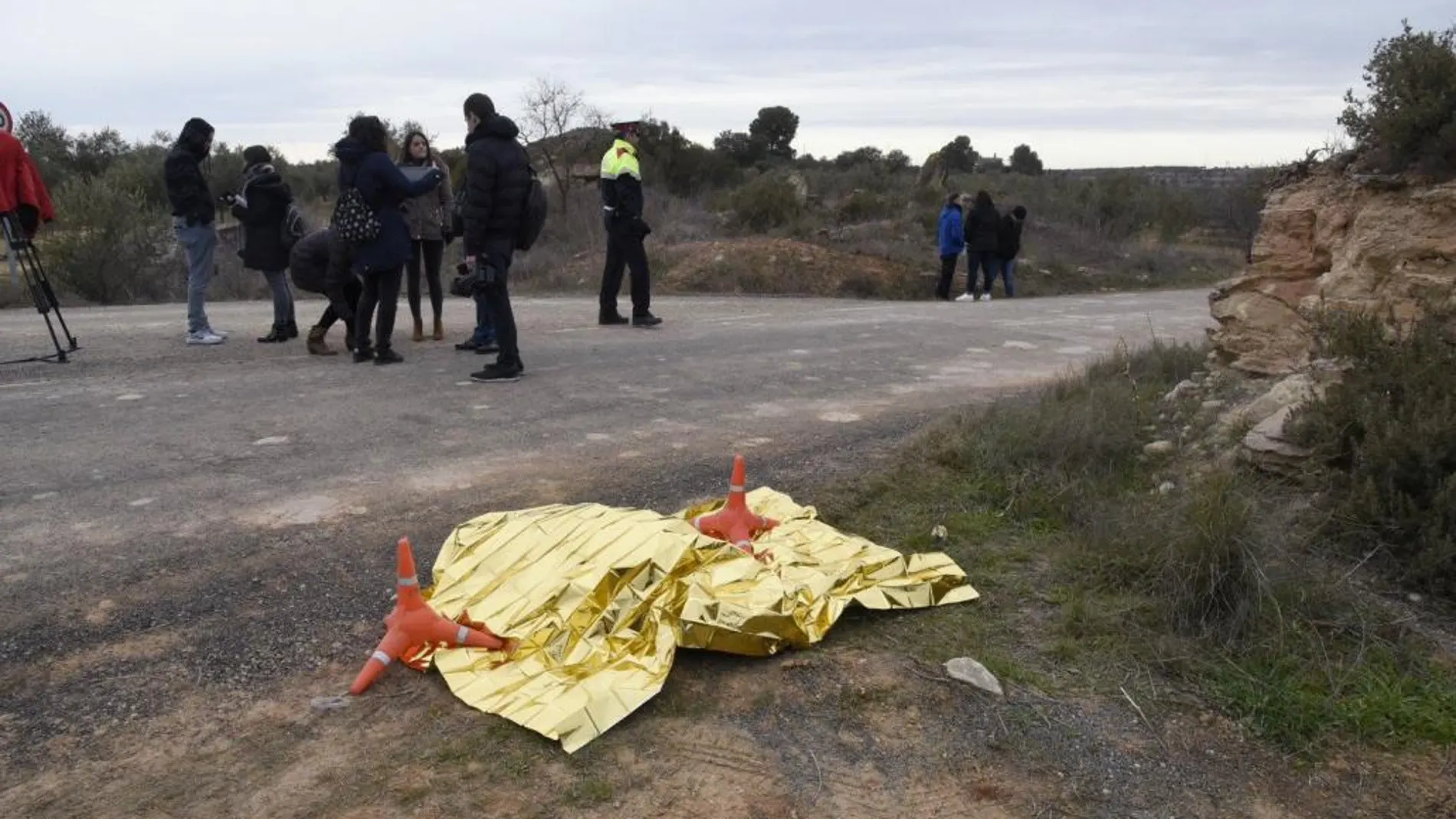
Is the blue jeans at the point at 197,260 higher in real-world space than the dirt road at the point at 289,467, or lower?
higher

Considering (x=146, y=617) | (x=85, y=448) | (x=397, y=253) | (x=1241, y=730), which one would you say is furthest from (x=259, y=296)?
(x=1241, y=730)

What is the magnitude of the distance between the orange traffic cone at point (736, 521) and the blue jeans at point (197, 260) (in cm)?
673

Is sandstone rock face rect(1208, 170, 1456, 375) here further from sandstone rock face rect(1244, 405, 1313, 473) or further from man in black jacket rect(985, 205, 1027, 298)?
man in black jacket rect(985, 205, 1027, 298)

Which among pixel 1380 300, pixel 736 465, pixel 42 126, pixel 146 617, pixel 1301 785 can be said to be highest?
pixel 42 126

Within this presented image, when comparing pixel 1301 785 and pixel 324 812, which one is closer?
pixel 324 812

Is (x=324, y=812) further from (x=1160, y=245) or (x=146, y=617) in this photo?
(x=1160, y=245)

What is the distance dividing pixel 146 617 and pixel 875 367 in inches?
252

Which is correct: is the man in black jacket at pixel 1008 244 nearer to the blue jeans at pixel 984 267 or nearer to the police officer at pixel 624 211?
the blue jeans at pixel 984 267

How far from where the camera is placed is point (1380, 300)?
19.1 feet

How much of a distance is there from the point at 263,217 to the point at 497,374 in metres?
3.20

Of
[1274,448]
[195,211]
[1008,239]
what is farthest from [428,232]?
[1008,239]

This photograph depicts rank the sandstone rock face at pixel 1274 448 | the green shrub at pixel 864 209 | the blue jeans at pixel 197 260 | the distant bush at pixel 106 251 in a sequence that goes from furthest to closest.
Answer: the green shrub at pixel 864 209 → the distant bush at pixel 106 251 → the blue jeans at pixel 197 260 → the sandstone rock face at pixel 1274 448

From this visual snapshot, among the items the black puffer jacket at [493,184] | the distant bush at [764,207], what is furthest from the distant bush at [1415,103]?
the distant bush at [764,207]

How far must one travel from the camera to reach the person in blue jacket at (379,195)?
26.1 ft
